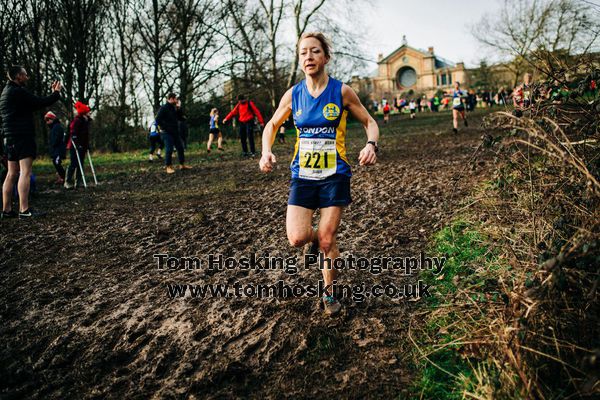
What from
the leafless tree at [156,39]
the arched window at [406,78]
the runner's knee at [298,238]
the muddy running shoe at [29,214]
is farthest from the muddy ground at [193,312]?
the arched window at [406,78]

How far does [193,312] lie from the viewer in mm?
3352

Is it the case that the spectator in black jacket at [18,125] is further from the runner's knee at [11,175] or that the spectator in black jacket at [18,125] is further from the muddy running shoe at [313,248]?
the muddy running shoe at [313,248]

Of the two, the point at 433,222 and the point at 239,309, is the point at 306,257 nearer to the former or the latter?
the point at 239,309

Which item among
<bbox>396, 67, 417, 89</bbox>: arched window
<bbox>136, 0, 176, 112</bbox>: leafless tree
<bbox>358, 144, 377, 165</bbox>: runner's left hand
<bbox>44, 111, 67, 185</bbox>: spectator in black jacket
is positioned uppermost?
<bbox>396, 67, 417, 89</bbox>: arched window

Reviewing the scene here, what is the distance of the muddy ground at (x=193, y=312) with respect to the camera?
2.52 meters

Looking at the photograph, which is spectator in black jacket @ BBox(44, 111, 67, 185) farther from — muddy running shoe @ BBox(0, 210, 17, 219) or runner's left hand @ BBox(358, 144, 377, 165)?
runner's left hand @ BBox(358, 144, 377, 165)

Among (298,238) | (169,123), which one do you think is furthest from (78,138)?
(298,238)

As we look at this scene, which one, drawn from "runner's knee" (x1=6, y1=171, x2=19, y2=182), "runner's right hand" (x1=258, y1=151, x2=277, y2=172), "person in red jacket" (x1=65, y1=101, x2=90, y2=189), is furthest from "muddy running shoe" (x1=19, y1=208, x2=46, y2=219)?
"runner's right hand" (x1=258, y1=151, x2=277, y2=172)

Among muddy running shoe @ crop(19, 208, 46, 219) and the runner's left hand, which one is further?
muddy running shoe @ crop(19, 208, 46, 219)

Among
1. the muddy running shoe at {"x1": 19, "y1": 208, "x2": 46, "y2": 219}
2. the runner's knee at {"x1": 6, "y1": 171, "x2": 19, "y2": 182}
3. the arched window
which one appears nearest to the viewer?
the runner's knee at {"x1": 6, "y1": 171, "x2": 19, "y2": 182}

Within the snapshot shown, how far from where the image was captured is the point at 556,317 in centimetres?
210

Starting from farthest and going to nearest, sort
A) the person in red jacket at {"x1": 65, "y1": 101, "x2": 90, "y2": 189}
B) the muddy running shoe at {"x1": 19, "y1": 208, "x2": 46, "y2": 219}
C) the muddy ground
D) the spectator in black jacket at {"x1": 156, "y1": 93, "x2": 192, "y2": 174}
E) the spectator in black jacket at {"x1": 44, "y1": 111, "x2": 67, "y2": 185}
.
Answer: the spectator in black jacket at {"x1": 156, "y1": 93, "x2": 192, "y2": 174}
the spectator in black jacket at {"x1": 44, "y1": 111, "x2": 67, "y2": 185}
the person in red jacket at {"x1": 65, "y1": 101, "x2": 90, "y2": 189}
the muddy running shoe at {"x1": 19, "y1": 208, "x2": 46, "y2": 219}
the muddy ground

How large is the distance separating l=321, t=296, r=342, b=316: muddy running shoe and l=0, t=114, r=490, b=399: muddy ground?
9cm

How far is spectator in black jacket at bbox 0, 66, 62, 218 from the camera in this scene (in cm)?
632
